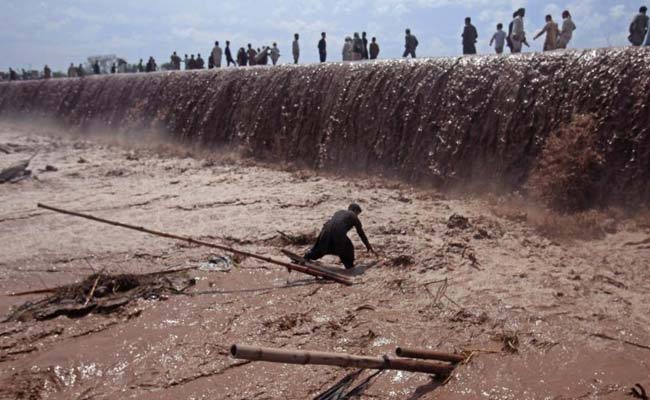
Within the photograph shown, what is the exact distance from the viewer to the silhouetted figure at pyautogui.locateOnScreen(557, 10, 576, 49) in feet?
35.6

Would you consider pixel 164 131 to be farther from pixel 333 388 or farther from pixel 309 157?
pixel 333 388

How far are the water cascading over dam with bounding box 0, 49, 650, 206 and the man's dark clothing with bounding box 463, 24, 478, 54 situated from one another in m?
2.61

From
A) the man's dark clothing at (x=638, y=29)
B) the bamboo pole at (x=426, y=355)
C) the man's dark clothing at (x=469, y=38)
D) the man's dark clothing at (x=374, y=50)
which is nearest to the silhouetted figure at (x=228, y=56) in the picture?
the man's dark clothing at (x=374, y=50)

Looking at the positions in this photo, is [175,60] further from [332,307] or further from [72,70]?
[332,307]

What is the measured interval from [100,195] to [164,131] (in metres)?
6.82

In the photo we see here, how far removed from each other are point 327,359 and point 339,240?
9.41ft

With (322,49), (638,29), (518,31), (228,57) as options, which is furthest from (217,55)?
(638,29)

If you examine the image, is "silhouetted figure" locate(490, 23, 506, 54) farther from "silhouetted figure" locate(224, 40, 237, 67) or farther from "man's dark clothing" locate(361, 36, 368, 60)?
"silhouetted figure" locate(224, 40, 237, 67)

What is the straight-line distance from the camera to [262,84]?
1402 cm

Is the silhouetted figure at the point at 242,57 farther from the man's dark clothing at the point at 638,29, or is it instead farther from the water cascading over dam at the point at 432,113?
the man's dark clothing at the point at 638,29

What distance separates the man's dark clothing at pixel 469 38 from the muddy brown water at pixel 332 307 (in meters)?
5.55

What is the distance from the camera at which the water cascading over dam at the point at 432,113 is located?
7.58m

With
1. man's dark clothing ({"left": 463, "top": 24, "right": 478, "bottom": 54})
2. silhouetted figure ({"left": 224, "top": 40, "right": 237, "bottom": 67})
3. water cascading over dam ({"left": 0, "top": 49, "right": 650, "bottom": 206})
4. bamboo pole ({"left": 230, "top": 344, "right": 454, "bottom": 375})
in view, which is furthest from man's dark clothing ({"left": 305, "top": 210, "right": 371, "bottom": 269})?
silhouetted figure ({"left": 224, "top": 40, "right": 237, "bottom": 67})

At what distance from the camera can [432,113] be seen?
32.8ft
